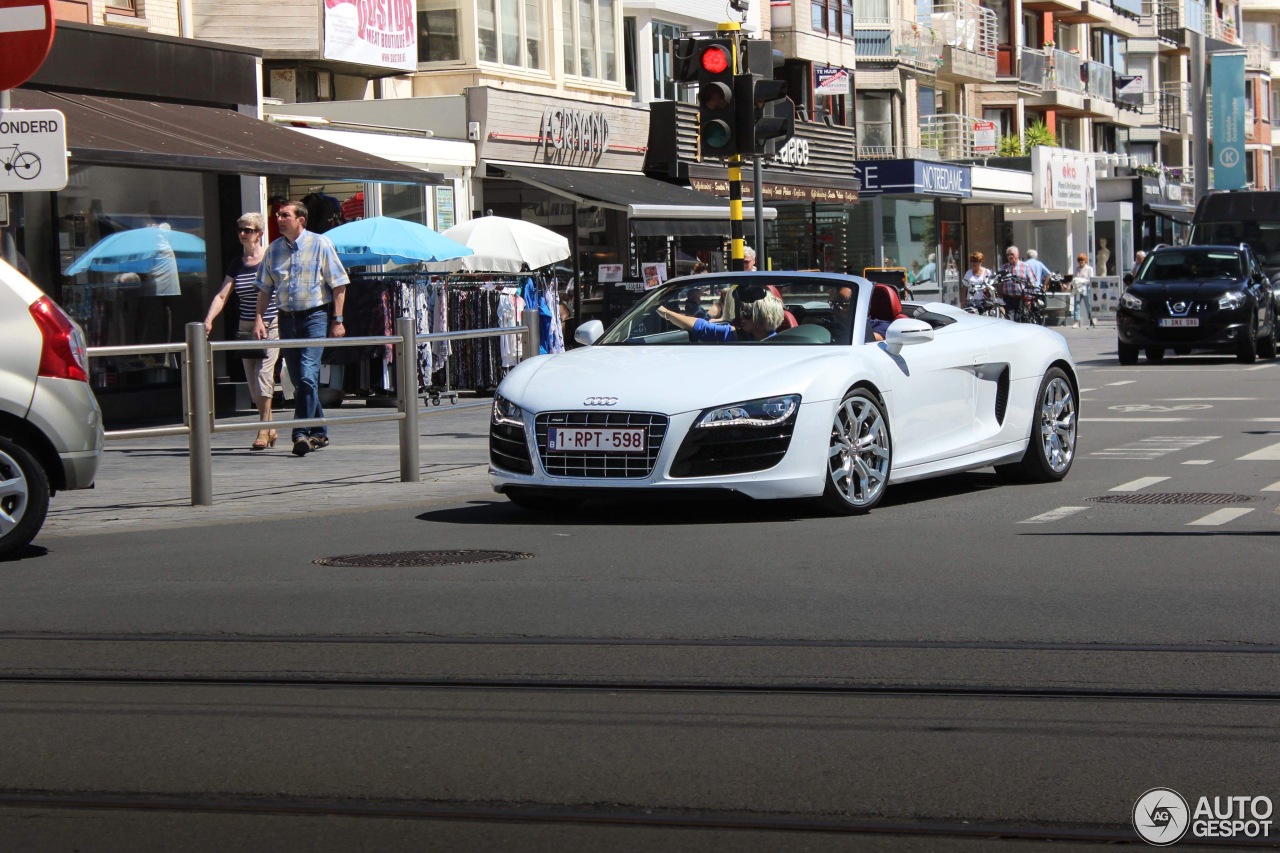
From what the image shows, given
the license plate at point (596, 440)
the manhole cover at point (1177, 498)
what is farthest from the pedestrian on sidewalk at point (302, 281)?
the manhole cover at point (1177, 498)

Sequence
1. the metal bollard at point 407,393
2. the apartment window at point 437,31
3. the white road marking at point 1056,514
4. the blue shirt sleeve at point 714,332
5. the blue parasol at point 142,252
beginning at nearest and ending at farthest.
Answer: the white road marking at point 1056,514, the blue shirt sleeve at point 714,332, the metal bollard at point 407,393, the blue parasol at point 142,252, the apartment window at point 437,31

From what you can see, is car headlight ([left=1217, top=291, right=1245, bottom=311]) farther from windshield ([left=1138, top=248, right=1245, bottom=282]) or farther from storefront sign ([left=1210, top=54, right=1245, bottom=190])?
storefront sign ([left=1210, top=54, right=1245, bottom=190])

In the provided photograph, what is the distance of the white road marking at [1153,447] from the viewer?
1427 centimetres

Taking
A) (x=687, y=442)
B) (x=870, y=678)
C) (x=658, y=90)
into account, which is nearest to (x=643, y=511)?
(x=687, y=442)

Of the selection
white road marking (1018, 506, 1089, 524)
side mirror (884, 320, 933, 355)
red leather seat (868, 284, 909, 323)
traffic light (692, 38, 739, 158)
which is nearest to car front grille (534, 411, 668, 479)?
side mirror (884, 320, 933, 355)

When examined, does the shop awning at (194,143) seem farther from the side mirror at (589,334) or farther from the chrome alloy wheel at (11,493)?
the chrome alloy wheel at (11,493)

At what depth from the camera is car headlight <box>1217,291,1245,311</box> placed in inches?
1064

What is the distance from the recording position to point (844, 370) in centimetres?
1045

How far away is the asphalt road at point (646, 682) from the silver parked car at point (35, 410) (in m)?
0.35

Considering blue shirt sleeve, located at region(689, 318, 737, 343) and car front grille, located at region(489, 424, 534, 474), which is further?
blue shirt sleeve, located at region(689, 318, 737, 343)

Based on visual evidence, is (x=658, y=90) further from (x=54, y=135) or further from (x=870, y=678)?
(x=870, y=678)

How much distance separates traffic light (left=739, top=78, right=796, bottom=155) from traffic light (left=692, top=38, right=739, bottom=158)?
0.13 metres

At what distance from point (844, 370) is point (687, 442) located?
1.04 meters

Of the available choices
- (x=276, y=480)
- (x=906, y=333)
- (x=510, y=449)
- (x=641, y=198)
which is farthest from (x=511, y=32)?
(x=510, y=449)
